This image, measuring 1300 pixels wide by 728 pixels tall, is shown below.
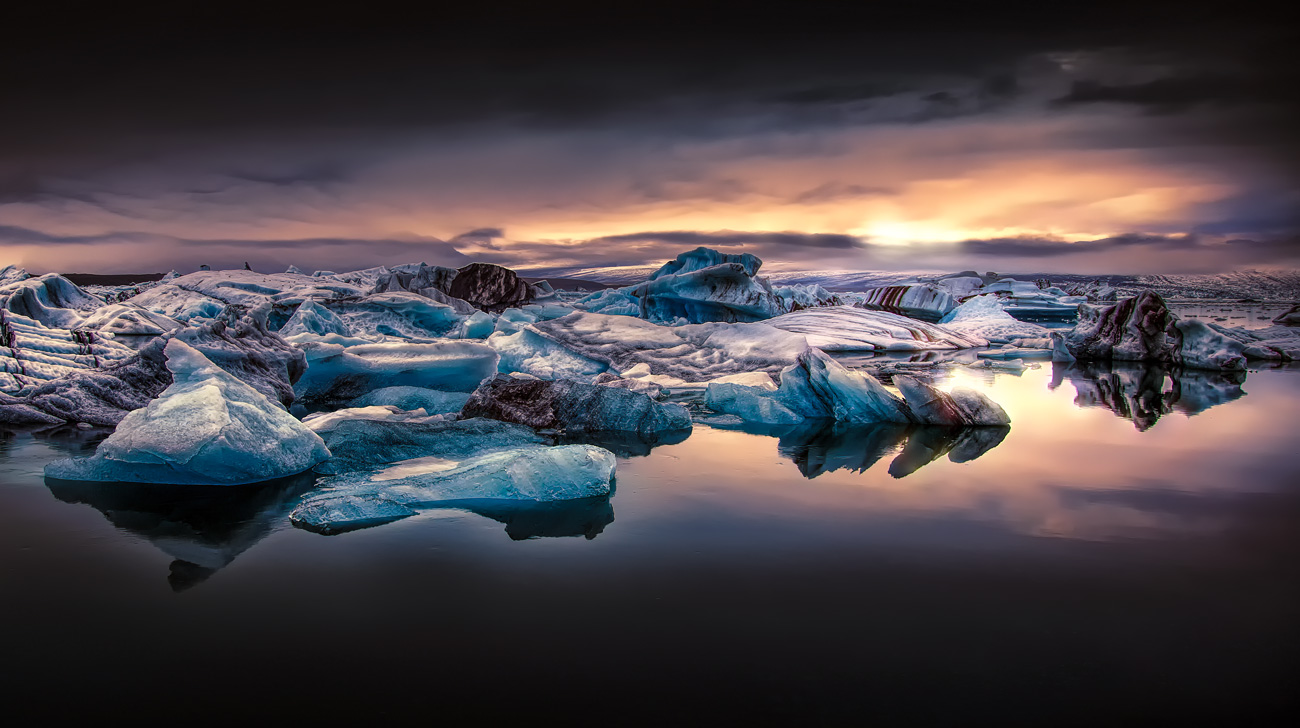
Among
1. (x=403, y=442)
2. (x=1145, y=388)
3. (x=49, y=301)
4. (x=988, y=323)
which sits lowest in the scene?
(x=1145, y=388)

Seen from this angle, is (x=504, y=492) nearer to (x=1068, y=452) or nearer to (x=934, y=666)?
(x=934, y=666)

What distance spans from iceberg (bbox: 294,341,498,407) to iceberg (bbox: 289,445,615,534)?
2.86 meters

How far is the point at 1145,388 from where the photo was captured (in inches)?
322

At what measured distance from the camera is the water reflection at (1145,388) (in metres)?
6.63

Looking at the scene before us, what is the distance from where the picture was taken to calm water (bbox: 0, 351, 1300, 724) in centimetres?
169

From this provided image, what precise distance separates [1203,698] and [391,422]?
161 inches

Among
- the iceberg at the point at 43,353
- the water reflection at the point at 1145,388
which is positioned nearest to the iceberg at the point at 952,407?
the water reflection at the point at 1145,388

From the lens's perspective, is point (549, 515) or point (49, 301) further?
point (49, 301)

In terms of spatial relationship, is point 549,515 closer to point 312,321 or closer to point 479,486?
point 479,486

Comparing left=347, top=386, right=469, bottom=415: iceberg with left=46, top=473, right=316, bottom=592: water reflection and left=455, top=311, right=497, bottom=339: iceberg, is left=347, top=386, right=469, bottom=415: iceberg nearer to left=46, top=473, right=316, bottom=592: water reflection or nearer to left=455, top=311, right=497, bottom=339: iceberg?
left=46, top=473, right=316, bottom=592: water reflection

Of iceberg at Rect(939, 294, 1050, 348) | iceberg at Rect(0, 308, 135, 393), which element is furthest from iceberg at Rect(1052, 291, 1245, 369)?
iceberg at Rect(0, 308, 135, 393)

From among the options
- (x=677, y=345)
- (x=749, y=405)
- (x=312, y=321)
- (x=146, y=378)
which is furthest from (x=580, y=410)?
(x=312, y=321)

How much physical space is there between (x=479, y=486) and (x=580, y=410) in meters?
2.16

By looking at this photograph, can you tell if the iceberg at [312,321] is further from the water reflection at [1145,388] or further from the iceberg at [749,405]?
the water reflection at [1145,388]
